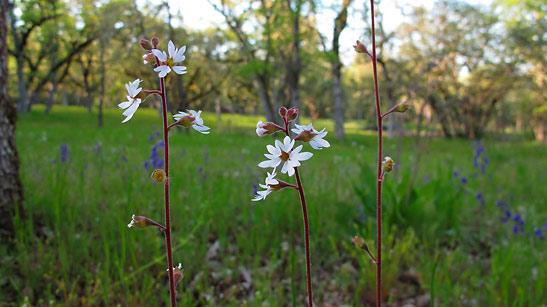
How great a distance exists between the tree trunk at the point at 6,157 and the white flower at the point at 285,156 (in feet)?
7.61

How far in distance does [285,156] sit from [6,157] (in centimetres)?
241

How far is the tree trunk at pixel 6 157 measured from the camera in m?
2.42

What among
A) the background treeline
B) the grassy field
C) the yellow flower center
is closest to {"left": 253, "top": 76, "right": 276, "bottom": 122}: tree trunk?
the background treeline

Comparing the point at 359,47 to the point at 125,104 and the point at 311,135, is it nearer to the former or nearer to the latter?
the point at 311,135

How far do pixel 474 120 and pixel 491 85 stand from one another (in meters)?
3.76

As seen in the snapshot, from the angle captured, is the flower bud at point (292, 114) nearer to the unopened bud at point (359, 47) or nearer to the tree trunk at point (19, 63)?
the unopened bud at point (359, 47)

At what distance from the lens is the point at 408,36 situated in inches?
866

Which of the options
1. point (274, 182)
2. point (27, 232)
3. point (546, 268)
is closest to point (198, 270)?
point (27, 232)

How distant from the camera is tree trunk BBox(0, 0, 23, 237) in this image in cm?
242

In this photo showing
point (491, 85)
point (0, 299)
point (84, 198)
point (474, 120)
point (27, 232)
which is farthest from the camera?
point (474, 120)

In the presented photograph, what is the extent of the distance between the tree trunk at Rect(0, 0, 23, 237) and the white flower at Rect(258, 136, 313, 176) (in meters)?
2.32

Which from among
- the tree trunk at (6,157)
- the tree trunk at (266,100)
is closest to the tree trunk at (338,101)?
the tree trunk at (266,100)

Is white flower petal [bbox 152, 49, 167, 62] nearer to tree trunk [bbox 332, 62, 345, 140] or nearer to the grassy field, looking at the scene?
the grassy field

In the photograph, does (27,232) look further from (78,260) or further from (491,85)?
(491,85)
